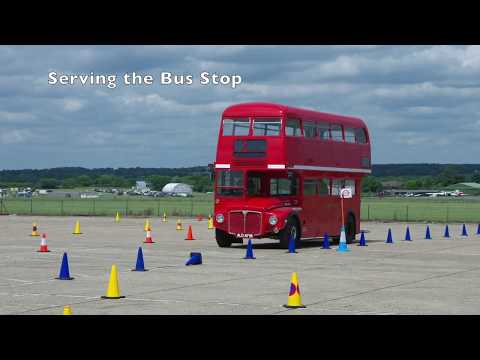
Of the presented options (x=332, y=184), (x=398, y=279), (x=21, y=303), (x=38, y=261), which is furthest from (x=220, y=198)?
(x=21, y=303)

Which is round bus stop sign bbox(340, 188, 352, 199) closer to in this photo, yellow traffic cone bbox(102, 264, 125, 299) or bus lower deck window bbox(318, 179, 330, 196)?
bus lower deck window bbox(318, 179, 330, 196)

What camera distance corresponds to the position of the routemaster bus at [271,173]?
2906 cm

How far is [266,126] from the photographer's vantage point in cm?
2919

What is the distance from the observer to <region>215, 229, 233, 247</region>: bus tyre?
30109 mm

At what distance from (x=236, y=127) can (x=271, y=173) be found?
5.93ft

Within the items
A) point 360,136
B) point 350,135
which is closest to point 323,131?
point 350,135

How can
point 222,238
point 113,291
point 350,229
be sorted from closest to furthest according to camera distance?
point 113,291, point 222,238, point 350,229

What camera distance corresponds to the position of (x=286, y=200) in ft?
98.3

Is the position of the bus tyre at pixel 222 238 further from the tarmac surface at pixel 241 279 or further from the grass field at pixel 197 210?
the grass field at pixel 197 210

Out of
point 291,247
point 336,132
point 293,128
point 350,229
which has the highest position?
point 336,132

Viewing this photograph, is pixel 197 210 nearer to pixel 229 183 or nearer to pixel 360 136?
pixel 360 136

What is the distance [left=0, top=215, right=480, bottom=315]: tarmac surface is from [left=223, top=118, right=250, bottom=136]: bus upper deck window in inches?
141

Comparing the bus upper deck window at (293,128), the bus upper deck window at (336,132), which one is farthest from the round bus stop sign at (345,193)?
the bus upper deck window at (293,128)

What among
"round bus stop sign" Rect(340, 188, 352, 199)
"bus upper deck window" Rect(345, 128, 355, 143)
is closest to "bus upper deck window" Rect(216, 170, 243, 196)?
"round bus stop sign" Rect(340, 188, 352, 199)
